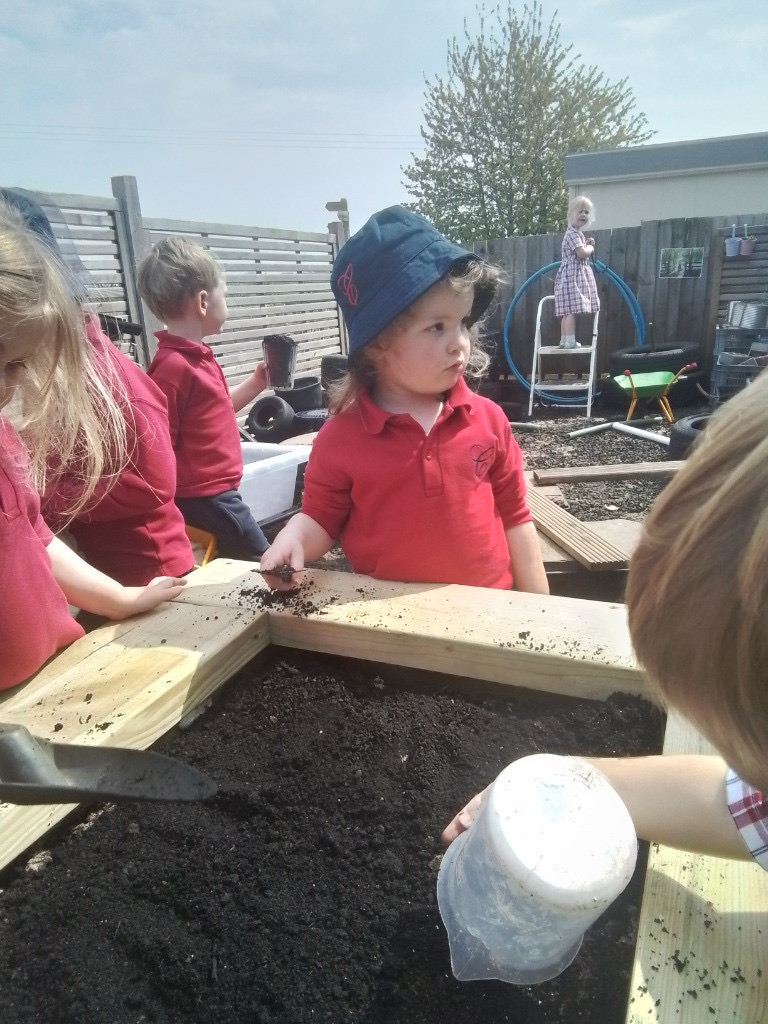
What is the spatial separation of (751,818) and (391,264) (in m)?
1.34

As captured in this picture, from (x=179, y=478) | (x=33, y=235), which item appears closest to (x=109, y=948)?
(x=33, y=235)

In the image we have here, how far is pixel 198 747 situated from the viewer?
1191 millimetres

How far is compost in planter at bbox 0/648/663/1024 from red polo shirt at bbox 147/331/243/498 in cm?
201

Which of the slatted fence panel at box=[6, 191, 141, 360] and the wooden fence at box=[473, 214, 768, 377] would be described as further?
the wooden fence at box=[473, 214, 768, 377]

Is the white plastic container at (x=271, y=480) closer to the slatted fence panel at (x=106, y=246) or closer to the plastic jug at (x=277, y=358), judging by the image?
the plastic jug at (x=277, y=358)

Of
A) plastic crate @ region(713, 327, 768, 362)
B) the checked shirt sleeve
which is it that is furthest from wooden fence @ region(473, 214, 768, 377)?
the checked shirt sleeve

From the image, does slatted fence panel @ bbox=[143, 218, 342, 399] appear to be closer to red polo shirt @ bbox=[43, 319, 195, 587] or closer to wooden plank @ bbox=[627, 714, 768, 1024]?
red polo shirt @ bbox=[43, 319, 195, 587]

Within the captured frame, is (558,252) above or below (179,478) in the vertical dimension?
above

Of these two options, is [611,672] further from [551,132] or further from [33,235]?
[551,132]

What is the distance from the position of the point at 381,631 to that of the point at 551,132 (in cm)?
2926

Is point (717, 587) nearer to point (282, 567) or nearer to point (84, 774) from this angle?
point (84, 774)

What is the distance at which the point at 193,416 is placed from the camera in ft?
10.5

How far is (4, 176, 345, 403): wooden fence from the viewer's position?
6246 millimetres

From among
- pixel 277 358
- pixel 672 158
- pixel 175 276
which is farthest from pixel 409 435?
pixel 672 158
